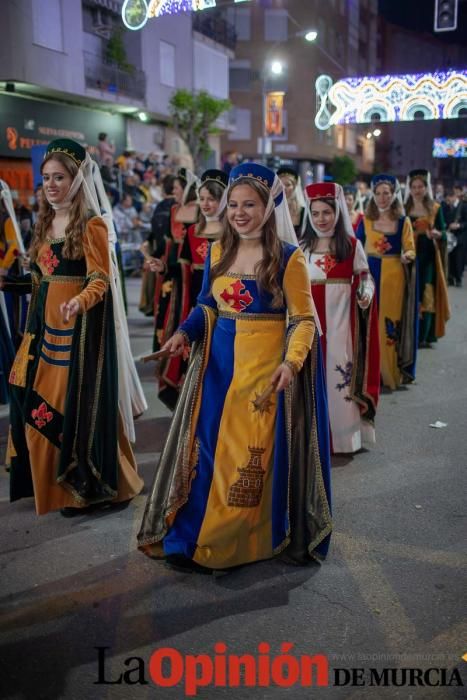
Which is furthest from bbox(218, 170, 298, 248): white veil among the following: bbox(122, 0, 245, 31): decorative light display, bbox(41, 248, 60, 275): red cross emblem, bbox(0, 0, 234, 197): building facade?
bbox(0, 0, 234, 197): building facade

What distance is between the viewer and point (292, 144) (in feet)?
153

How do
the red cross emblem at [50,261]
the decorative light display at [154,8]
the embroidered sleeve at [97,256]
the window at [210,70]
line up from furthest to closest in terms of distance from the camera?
the window at [210,70]
the decorative light display at [154,8]
the red cross emblem at [50,261]
the embroidered sleeve at [97,256]

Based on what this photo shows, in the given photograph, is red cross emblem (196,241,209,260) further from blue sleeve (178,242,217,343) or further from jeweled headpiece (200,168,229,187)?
blue sleeve (178,242,217,343)

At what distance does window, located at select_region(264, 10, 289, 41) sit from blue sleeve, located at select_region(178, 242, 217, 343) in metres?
44.7

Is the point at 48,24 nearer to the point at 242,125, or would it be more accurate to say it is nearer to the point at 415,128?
the point at 242,125

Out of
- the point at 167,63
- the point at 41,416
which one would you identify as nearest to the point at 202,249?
the point at 41,416

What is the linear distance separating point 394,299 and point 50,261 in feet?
14.6

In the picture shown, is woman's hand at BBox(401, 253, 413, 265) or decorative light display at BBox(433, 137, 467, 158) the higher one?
decorative light display at BBox(433, 137, 467, 158)

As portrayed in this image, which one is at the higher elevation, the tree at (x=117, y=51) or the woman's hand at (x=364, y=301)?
the tree at (x=117, y=51)

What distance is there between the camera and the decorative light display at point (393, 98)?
45.0 feet

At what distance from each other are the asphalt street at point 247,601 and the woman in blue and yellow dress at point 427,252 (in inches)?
201

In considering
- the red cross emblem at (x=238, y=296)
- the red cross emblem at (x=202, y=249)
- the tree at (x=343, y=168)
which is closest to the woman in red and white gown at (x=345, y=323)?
the red cross emblem at (x=202, y=249)

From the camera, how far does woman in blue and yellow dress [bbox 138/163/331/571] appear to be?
3.65m

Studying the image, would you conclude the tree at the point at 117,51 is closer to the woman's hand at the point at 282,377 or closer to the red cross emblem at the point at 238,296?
the red cross emblem at the point at 238,296
